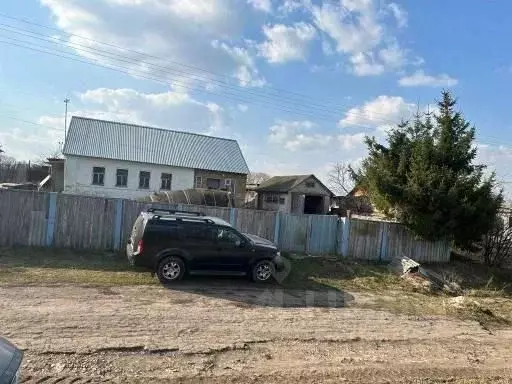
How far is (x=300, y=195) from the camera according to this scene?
37688 mm

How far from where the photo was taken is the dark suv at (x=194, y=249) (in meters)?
10.9

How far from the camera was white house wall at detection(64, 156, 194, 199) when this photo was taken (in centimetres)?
3366

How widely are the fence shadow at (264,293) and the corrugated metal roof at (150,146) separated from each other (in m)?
25.6

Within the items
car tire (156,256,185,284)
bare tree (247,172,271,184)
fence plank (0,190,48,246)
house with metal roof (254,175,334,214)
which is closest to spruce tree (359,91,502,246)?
car tire (156,256,185,284)

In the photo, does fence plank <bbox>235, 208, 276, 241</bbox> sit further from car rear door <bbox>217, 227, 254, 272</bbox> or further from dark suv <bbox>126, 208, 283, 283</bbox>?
car rear door <bbox>217, 227, 254, 272</bbox>

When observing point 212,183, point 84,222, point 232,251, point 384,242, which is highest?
point 212,183

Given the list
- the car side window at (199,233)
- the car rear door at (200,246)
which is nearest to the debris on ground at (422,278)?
the car rear door at (200,246)

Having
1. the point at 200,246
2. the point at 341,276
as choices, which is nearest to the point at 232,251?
the point at 200,246

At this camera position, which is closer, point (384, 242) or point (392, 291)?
point (392, 291)

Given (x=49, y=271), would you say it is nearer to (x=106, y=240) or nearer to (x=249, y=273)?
(x=106, y=240)

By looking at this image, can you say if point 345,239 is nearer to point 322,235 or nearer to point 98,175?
point 322,235

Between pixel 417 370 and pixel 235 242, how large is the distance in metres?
6.07

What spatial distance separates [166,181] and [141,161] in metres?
2.56

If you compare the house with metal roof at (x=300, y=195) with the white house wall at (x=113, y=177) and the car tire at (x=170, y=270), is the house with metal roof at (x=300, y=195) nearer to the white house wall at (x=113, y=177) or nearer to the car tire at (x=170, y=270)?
the white house wall at (x=113, y=177)
